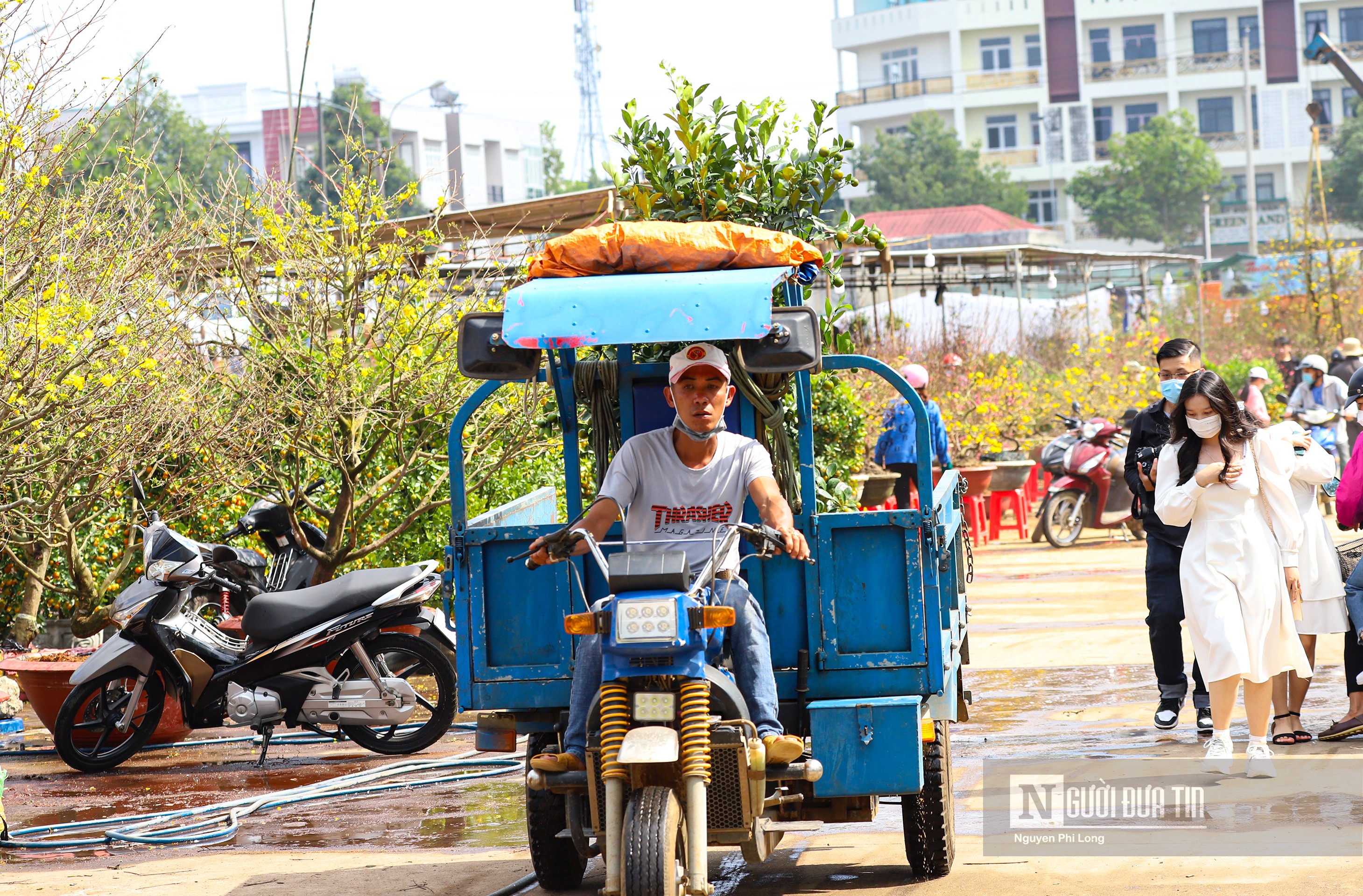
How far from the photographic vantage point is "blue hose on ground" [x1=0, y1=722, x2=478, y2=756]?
28.7 ft

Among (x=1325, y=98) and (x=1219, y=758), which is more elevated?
(x=1325, y=98)

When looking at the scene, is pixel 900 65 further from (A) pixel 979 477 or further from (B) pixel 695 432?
(B) pixel 695 432

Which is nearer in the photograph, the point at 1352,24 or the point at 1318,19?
the point at 1318,19

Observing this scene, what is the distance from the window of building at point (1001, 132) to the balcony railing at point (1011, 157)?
18.9 inches

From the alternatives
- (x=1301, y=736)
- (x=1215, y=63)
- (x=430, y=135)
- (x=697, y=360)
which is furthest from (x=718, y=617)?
(x=430, y=135)

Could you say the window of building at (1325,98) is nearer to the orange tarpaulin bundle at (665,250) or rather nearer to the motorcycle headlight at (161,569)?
the motorcycle headlight at (161,569)

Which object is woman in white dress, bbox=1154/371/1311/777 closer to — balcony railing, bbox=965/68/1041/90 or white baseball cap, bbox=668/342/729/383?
white baseball cap, bbox=668/342/729/383

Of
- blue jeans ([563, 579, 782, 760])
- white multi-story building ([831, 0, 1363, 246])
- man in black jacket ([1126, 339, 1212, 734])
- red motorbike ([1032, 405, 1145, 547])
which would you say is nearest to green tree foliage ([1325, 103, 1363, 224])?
white multi-story building ([831, 0, 1363, 246])

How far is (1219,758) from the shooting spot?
6625 mm

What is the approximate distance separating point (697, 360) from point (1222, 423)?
275 cm

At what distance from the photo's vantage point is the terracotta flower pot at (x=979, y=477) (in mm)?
16922

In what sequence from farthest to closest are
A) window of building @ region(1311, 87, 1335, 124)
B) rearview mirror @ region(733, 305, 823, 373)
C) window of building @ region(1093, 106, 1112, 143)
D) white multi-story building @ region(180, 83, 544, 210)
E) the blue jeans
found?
white multi-story building @ region(180, 83, 544, 210) → window of building @ region(1093, 106, 1112, 143) → window of building @ region(1311, 87, 1335, 124) → rearview mirror @ region(733, 305, 823, 373) → the blue jeans

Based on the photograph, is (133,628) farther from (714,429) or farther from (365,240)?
(714,429)

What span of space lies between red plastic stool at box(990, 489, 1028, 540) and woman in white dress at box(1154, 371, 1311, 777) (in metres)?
11.0
